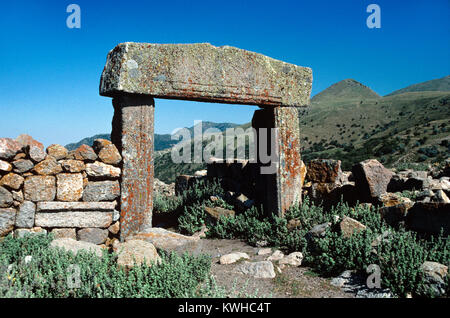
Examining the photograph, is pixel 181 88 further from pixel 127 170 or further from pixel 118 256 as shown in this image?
pixel 118 256

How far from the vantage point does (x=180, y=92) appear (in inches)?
211

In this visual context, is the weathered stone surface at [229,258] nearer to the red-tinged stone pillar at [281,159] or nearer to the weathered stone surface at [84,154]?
the red-tinged stone pillar at [281,159]

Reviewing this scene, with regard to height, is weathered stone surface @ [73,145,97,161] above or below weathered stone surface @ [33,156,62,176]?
above

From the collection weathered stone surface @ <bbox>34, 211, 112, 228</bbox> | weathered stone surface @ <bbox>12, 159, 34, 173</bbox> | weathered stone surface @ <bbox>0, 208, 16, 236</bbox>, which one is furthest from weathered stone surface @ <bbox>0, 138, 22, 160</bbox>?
weathered stone surface @ <bbox>34, 211, 112, 228</bbox>

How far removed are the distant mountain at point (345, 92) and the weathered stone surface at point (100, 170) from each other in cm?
6269

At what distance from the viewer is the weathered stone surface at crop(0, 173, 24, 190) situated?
4527 millimetres

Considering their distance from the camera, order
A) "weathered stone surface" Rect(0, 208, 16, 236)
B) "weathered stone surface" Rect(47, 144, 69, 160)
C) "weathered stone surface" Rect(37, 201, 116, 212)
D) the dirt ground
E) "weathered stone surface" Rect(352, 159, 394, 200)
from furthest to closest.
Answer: "weathered stone surface" Rect(352, 159, 394, 200) < "weathered stone surface" Rect(47, 144, 69, 160) < "weathered stone surface" Rect(37, 201, 116, 212) < "weathered stone surface" Rect(0, 208, 16, 236) < the dirt ground

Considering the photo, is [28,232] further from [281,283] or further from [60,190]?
[281,283]

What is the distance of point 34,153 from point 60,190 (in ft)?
2.08

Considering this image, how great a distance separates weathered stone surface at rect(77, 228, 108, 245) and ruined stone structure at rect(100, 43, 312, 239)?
0.29 m

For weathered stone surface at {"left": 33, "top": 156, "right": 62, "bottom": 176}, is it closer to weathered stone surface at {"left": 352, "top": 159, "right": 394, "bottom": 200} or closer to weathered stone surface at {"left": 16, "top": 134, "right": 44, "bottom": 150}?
weathered stone surface at {"left": 16, "top": 134, "right": 44, "bottom": 150}

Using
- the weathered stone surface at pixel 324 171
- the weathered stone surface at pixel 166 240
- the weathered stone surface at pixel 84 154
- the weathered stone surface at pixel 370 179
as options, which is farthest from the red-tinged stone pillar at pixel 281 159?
the weathered stone surface at pixel 84 154

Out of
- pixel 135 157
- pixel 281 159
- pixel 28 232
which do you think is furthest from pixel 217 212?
pixel 28 232
